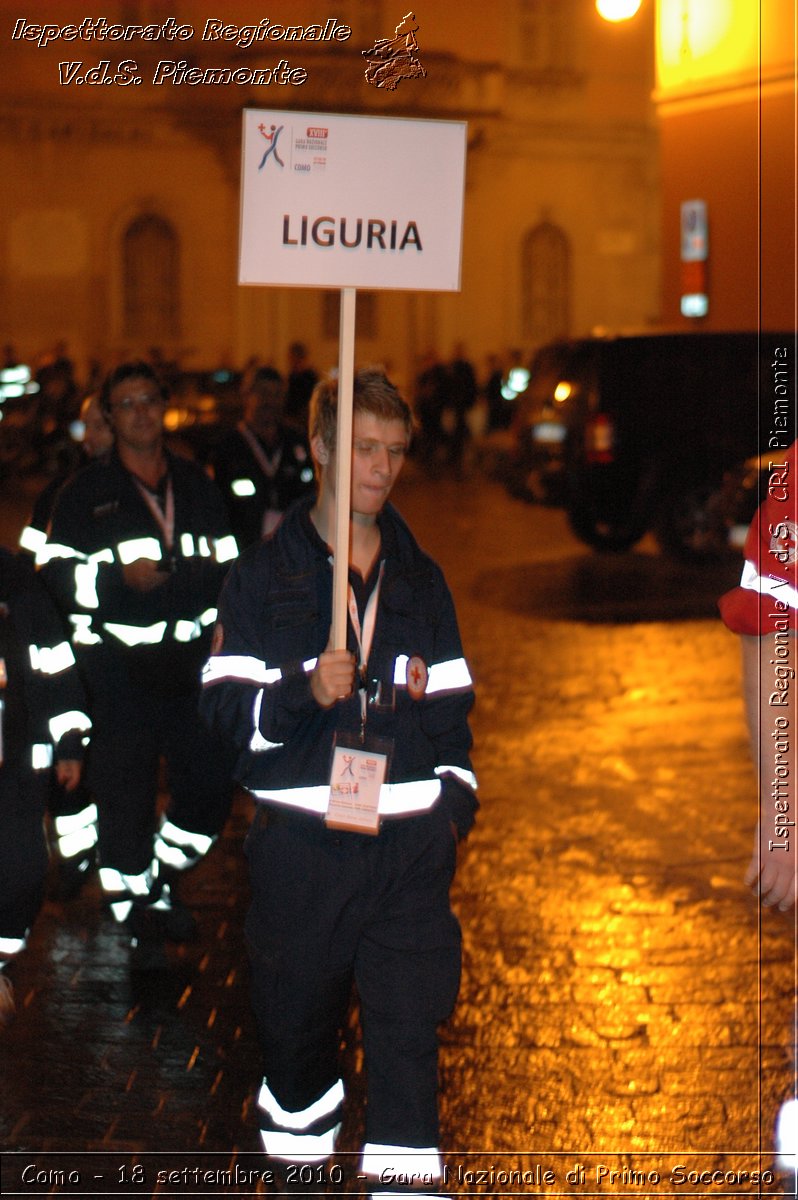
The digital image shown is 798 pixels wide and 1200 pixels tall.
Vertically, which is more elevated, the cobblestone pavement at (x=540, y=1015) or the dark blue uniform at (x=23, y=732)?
the dark blue uniform at (x=23, y=732)

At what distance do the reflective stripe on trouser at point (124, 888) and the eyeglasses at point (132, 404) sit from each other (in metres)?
1.61

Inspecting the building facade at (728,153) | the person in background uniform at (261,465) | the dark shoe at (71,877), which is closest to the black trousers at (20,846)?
the dark shoe at (71,877)

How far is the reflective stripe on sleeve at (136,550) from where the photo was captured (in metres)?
5.81

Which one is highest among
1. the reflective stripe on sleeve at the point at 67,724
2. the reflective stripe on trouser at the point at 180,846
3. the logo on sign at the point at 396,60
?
the logo on sign at the point at 396,60

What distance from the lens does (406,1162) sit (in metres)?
3.80

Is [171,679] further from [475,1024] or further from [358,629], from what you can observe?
[358,629]

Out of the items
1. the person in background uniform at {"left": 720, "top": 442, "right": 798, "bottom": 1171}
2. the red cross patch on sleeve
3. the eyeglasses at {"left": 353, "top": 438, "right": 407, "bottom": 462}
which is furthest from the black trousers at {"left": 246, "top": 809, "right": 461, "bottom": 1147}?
the eyeglasses at {"left": 353, "top": 438, "right": 407, "bottom": 462}

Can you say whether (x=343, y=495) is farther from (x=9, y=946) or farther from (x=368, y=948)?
(x=9, y=946)

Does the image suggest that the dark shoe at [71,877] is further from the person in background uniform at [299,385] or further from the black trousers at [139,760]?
the person in background uniform at [299,385]

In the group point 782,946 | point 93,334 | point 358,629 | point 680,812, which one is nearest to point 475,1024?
point 782,946

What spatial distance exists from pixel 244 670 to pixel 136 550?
6.96 feet

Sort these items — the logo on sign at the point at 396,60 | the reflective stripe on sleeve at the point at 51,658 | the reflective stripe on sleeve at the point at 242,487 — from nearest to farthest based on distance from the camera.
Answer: the logo on sign at the point at 396,60 < the reflective stripe on sleeve at the point at 51,658 < the reflective stripe on sleeve at the point at 242,487

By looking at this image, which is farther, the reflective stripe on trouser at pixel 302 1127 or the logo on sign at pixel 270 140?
the reflective stripe on trouser at pixel 302 1127

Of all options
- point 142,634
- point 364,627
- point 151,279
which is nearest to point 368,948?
point 364,627
